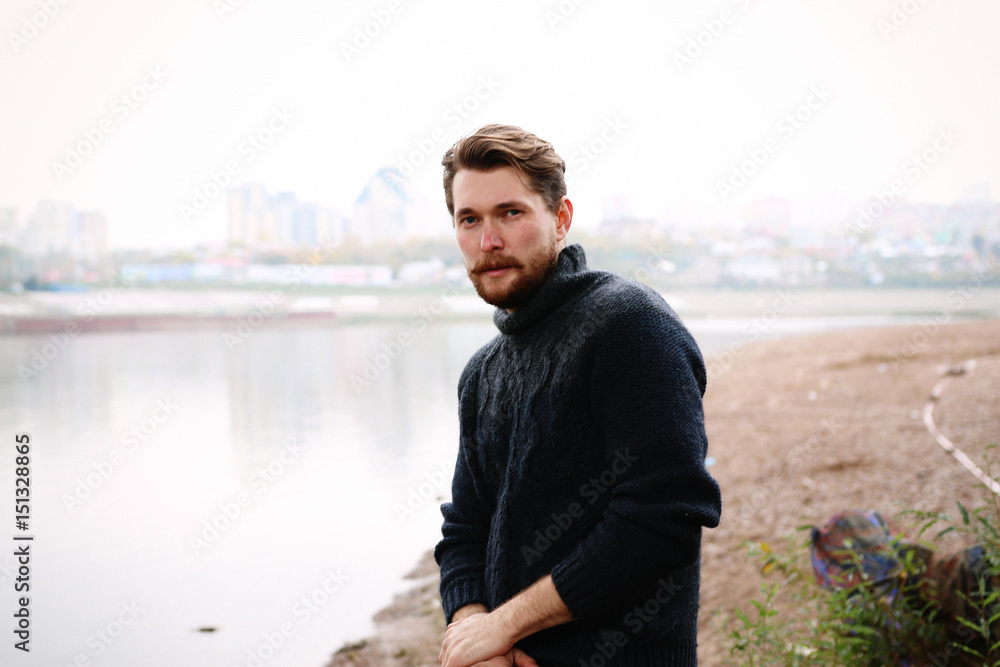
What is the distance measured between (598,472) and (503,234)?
44 centimetres

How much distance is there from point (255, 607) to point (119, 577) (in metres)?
1.11

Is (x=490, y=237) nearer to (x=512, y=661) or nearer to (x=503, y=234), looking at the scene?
(x=503, y=234)

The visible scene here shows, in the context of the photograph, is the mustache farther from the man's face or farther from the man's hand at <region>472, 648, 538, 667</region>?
the man's hand at <region>472, 648, 538, 667</region>

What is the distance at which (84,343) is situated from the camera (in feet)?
82.4

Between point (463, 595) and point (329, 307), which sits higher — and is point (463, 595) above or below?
above

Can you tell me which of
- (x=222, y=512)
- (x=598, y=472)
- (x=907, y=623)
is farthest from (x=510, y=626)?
(x=222, y=512)

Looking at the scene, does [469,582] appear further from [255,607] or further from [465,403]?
[255,607]

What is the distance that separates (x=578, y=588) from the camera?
113cm

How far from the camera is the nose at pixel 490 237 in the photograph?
4.30 feet

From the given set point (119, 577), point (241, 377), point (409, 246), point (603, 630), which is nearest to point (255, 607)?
point (119, 577)

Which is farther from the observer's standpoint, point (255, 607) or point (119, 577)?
point (119, 577)

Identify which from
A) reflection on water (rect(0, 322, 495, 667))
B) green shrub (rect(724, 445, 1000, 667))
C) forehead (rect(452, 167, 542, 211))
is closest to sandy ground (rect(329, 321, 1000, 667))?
green shrub (rect(724, 445, 1000, 667))

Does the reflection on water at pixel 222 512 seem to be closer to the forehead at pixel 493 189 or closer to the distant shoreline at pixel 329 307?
the forehead at pixel 493 189

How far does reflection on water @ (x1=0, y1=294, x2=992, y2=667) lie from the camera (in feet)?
13.4
